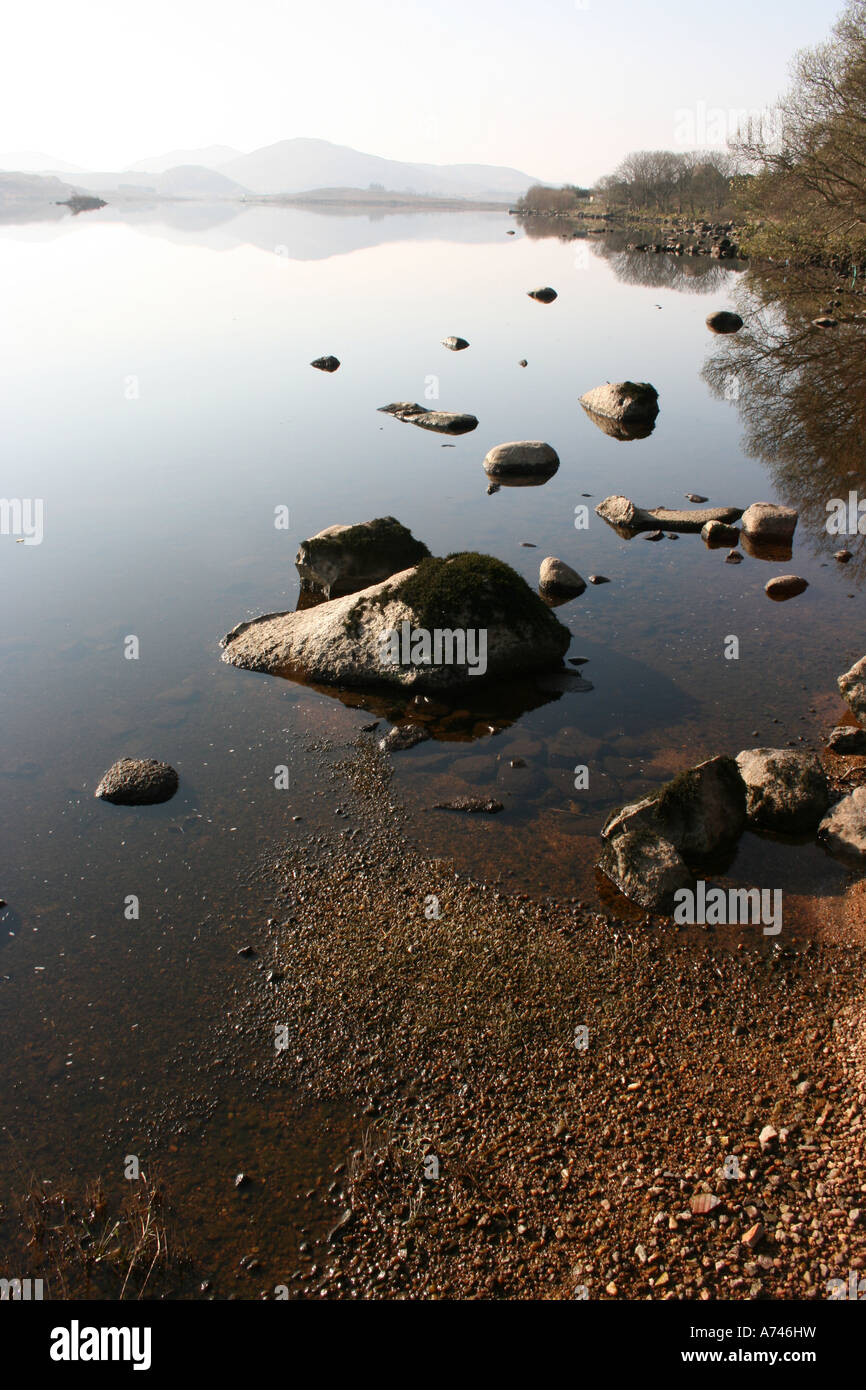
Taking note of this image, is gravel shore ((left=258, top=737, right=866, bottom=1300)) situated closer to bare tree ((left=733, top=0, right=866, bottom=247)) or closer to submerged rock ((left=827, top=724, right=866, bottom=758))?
submerged rock ((left=827, top=724, right=866, bottom=758))

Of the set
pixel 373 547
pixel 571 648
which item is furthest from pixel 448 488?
pixel 571 648

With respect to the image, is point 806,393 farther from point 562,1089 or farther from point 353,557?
point 562,1089

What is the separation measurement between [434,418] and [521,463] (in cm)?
635

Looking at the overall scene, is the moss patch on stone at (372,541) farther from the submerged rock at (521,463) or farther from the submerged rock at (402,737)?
the submerged rock at (521,463)

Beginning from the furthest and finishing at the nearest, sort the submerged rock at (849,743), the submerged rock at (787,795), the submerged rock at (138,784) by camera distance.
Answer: the submerged rock at (849,743) → the submerged rock at (138,784) → the submerged rock at (787,795)

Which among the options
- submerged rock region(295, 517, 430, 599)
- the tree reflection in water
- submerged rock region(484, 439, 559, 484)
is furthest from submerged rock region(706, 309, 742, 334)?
submerged rock region(295, 517, 430, 599)

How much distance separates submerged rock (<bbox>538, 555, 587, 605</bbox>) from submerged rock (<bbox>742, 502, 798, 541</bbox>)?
511cm

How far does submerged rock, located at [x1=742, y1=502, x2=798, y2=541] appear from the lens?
20078 millimetres

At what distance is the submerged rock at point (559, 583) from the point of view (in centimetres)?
1748

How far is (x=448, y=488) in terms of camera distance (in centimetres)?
2398

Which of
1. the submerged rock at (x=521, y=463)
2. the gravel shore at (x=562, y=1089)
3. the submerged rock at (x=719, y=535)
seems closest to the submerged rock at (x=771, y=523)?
the submerged rock at (x=719, y=535)

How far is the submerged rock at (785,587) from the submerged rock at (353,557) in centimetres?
702
